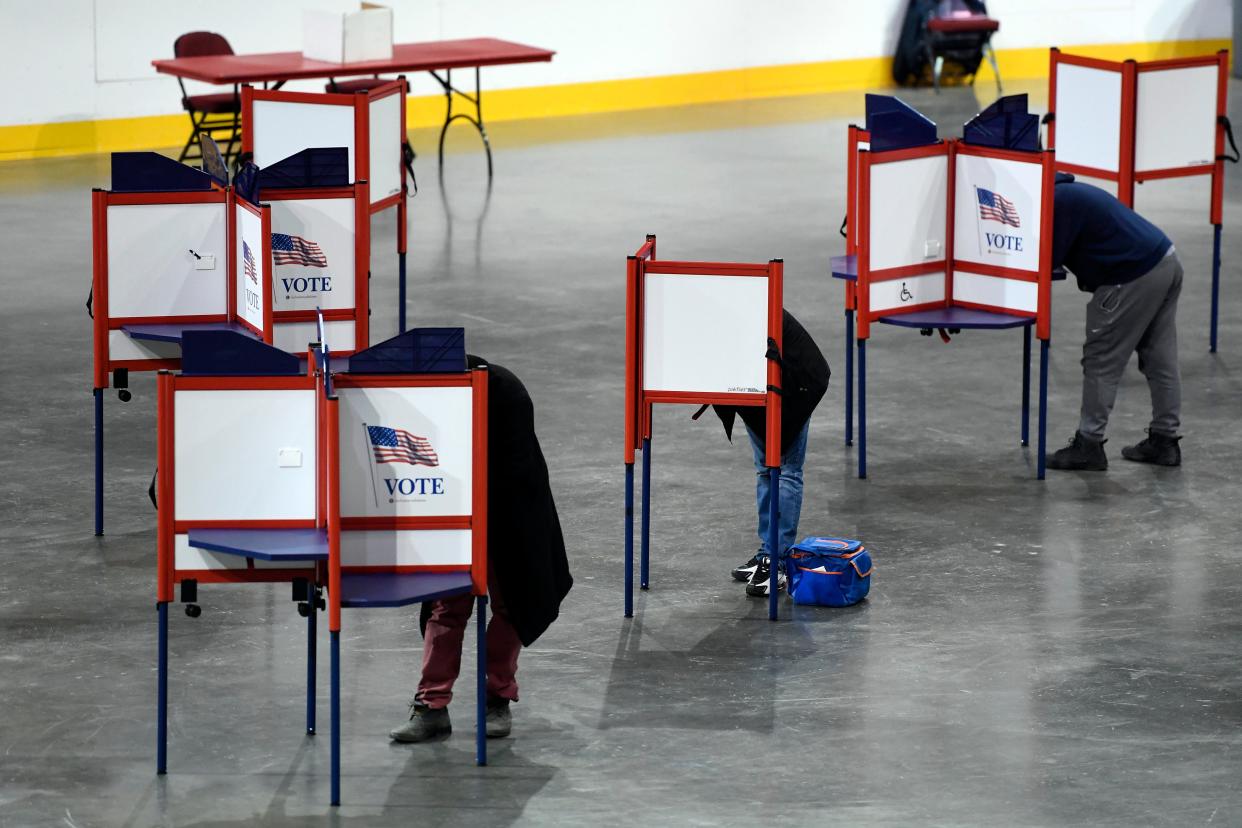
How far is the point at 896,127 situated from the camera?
8070 millimetres

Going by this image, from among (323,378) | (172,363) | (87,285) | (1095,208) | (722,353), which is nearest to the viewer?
(323,378)

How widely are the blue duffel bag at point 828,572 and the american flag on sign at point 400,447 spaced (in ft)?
6.44

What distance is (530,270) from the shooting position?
40.8 ft

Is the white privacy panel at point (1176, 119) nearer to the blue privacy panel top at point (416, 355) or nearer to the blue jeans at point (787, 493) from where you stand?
the blue jeans at point (787, 493)

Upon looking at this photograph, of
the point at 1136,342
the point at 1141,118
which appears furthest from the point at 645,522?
the point at 1141,118

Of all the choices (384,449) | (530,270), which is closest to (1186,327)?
(530,270)

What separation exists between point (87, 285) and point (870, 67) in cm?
1098

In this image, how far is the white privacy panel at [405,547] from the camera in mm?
5238

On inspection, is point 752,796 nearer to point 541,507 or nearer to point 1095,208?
point 541,507

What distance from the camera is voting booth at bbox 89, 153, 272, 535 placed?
24.0ft

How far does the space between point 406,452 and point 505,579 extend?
53 centimetres

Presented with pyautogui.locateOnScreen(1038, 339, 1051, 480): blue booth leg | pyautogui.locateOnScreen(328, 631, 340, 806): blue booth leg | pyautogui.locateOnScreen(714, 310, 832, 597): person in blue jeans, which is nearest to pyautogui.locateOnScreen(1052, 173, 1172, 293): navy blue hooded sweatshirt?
pyautogui.locateOnScreen(1038, 339, 1051, 480): blue booth leg

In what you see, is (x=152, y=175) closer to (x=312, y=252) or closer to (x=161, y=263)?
(x=161, y=263)

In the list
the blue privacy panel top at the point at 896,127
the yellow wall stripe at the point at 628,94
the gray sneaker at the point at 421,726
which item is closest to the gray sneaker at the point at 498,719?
the gray sneaker at the point at 421,726
